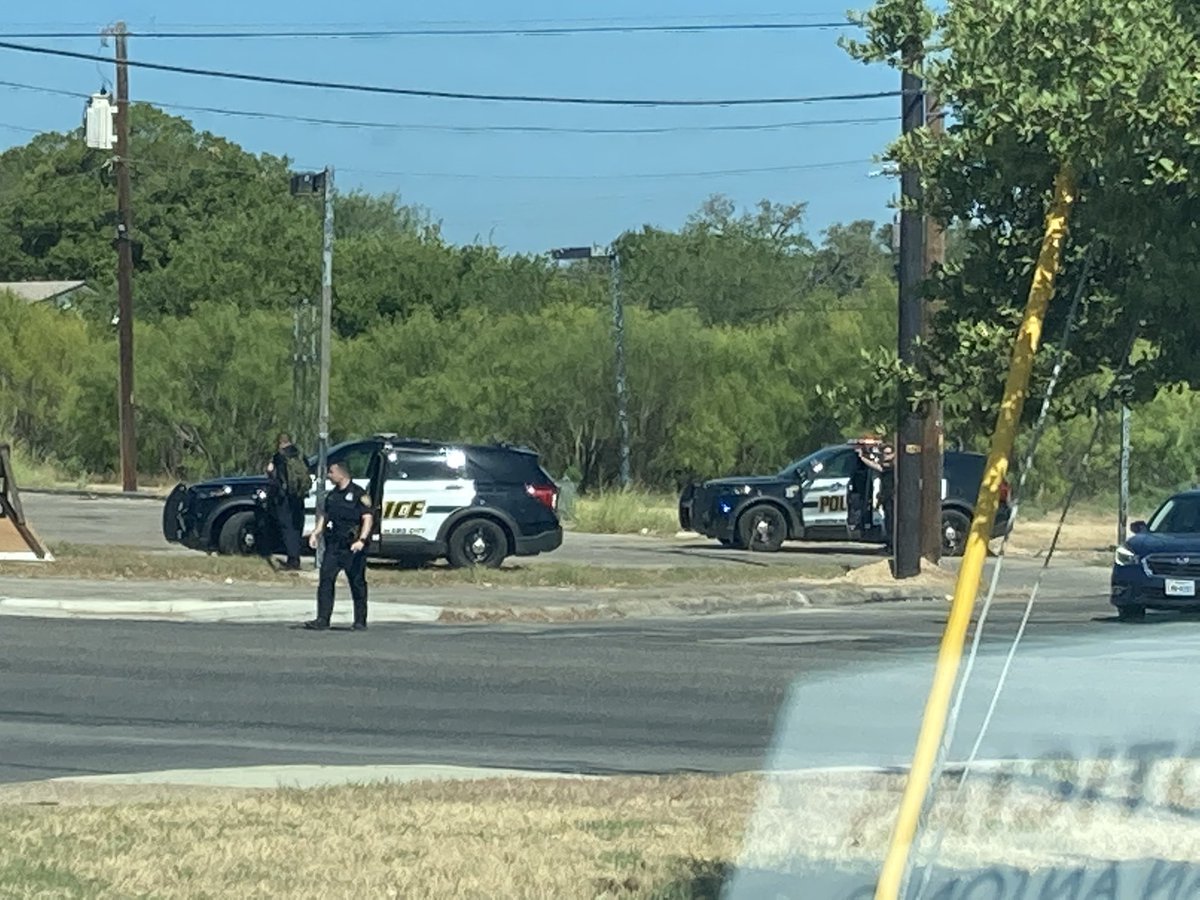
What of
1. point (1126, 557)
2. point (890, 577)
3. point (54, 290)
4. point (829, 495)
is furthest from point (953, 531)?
point (54, 290)

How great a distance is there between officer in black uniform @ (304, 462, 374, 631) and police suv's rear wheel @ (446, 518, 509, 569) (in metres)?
6.25

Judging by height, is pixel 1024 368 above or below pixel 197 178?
below

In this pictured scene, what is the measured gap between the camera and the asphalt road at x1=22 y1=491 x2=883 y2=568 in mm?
30016

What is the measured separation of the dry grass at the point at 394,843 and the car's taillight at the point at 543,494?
53.9 feet

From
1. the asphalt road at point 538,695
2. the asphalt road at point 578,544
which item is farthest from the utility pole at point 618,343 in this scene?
the asphalt road at point 538,695

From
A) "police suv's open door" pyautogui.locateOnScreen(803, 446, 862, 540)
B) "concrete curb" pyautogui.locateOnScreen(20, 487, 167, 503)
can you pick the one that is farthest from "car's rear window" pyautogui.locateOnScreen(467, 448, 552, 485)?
"concrete curb" pyautogui.locateOnScreen(20, 487, 167, 503)

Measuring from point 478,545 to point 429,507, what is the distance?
79 cm

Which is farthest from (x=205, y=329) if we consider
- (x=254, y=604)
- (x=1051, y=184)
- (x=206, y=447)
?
(x=1051, y=184)

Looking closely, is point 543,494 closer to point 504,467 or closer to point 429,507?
point 504,467

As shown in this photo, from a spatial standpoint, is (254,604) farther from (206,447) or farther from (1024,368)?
(206,447)

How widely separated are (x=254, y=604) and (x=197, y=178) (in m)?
65.9

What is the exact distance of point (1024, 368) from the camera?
6.37 meters

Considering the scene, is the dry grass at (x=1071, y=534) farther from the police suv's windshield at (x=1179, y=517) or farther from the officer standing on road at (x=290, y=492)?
the officer standing on road at (x=290, y=492)

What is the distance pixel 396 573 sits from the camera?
2589 cm
